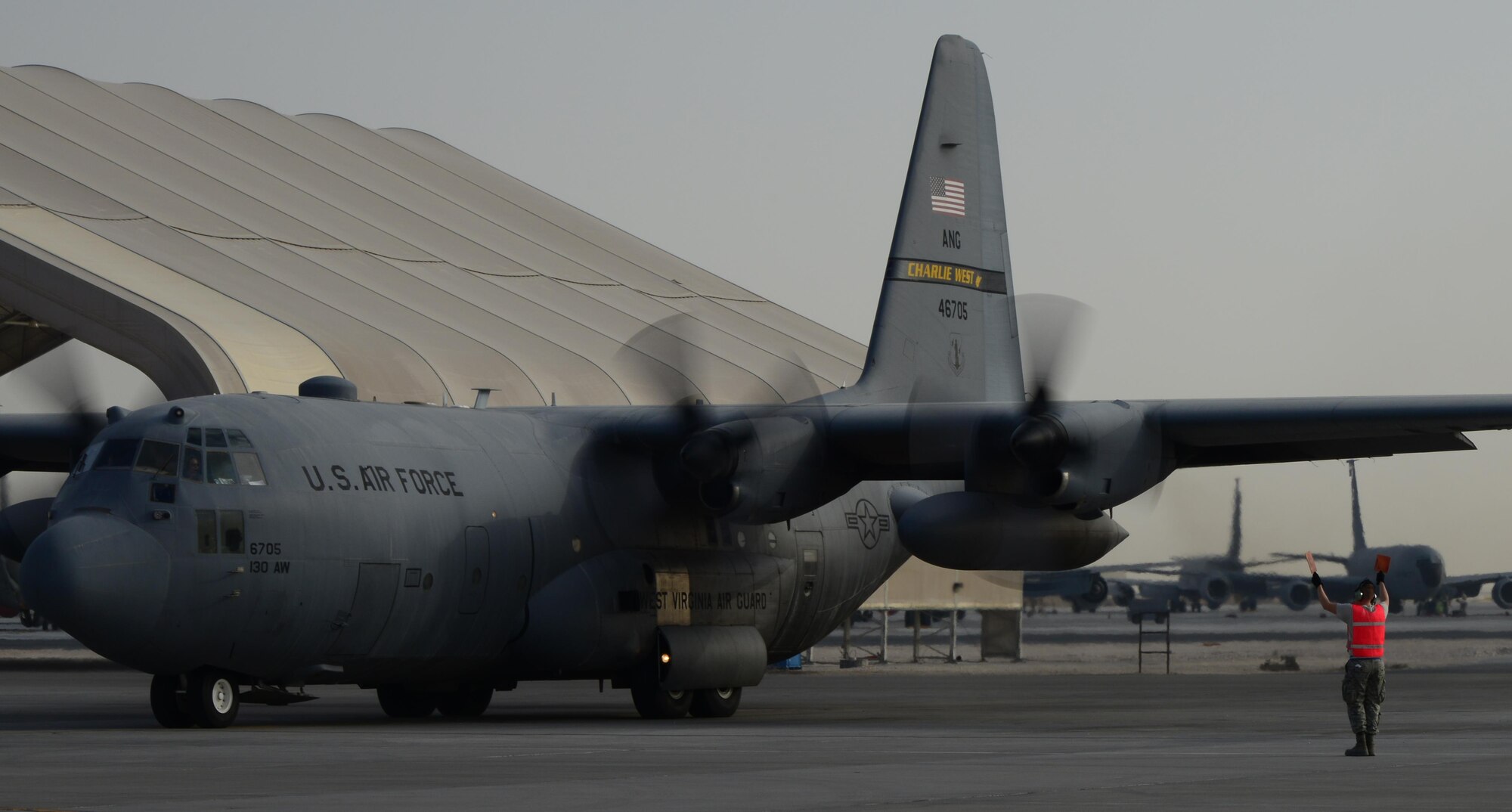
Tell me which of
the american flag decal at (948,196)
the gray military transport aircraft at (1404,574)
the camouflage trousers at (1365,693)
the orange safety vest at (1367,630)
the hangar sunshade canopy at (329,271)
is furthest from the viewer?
the gray military transport aircraft at (1404,574)

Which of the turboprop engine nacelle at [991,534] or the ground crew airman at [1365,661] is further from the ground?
the turboprop engine nacelle at [991,534]

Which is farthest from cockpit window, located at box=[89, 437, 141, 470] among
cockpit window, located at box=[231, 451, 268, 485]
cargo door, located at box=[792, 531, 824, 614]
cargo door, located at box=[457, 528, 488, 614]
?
cargo door, located at box=[792, 531, 824, 614]

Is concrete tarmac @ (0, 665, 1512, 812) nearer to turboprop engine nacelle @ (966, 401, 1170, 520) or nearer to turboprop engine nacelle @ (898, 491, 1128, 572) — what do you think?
turboprop engine nacelle @ (898, 491, 1128, 572)

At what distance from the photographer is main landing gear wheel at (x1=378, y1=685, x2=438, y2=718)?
22672 millimetres

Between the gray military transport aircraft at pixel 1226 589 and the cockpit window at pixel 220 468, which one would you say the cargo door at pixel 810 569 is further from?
the gray military transport aircraft at pixel 1226 589

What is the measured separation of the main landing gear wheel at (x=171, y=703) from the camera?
18672 mm

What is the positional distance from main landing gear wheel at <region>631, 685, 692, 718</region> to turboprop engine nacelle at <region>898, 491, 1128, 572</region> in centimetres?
332

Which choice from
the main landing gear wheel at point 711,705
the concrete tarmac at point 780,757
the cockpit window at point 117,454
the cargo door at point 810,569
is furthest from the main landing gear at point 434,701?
the cockpit window at point 117,454

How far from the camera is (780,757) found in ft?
49.0

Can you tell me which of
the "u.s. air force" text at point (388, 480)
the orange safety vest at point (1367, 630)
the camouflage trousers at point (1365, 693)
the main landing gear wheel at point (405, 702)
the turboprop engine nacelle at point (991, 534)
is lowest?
the main landing gear wheel at point (405, 702)

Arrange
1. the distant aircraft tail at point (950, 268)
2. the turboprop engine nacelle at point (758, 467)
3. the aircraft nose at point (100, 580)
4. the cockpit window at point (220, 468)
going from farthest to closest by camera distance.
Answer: the distant aircraft tail at point (950, 268), the turboprop engine nacelle at point (758, 467), the cockpit window at point (220, 468), the aircraft nose at point (100, 580)

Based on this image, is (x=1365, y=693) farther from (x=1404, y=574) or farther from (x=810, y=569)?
(x=1404, y=574)

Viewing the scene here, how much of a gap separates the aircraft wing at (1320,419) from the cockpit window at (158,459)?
10.2 m

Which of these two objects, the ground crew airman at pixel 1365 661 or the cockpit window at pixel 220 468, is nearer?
the ground crew airman at pixel 1365 661
